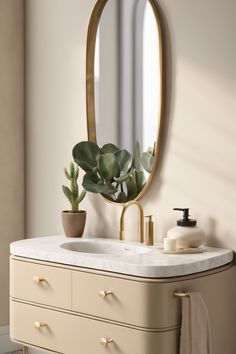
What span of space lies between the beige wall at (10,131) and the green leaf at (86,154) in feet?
2.04

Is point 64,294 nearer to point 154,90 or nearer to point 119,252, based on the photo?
point 119,252

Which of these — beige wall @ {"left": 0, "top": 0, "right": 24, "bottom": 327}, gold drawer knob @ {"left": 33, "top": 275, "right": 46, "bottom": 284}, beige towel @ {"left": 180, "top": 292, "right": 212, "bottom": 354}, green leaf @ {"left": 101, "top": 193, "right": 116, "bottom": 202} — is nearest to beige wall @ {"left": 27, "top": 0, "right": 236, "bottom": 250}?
green leaf @ {"left": 101, "top": 193, "right": 116, "bottom": 202}

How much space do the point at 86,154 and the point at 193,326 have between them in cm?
109

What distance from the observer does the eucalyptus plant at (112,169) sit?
3047 millimetres

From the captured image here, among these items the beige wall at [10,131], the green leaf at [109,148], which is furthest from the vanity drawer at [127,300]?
the beige wall at [10,131]

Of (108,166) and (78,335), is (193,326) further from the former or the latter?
(108,166)

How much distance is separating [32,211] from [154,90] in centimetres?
113

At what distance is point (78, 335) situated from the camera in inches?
106

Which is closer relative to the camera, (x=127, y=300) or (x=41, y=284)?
(x=127, y=300)

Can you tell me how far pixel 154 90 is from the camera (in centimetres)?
295

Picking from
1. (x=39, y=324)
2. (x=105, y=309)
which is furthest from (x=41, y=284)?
(x=105, y=309)

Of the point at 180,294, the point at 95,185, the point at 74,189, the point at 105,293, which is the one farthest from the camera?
the point at 74,189

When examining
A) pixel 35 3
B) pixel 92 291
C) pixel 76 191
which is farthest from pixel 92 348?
pixel 35 3

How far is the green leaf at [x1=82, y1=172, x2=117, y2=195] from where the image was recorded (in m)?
3.08
